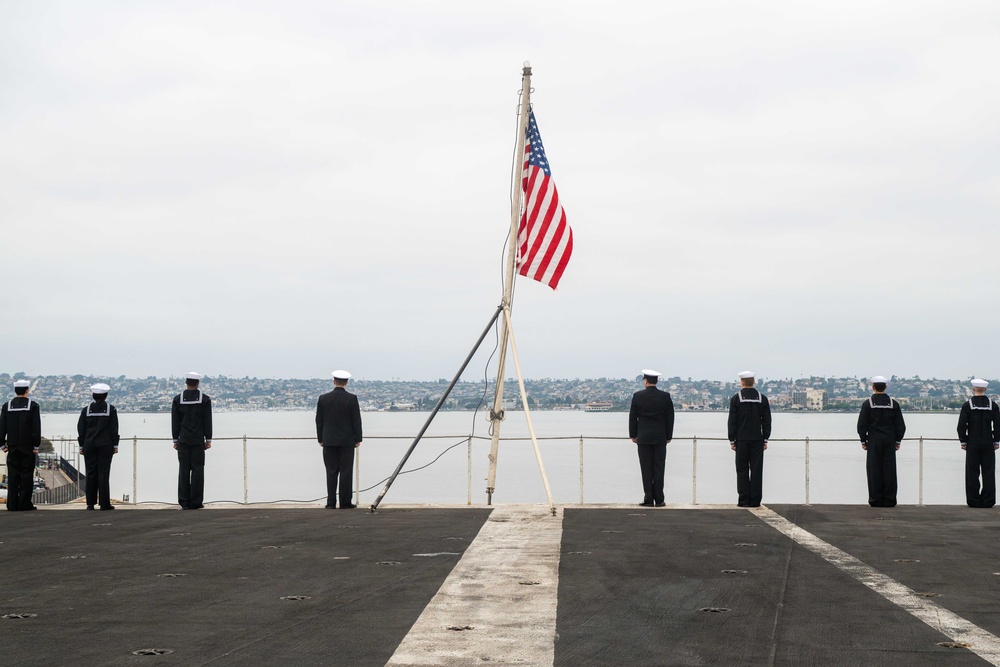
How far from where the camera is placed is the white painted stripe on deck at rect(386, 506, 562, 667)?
16.7 ft

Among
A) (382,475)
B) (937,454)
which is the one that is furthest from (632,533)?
(937,454)

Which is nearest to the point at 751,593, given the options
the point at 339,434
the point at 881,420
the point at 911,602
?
the point at 911,602

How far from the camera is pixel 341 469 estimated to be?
12938 millimetres

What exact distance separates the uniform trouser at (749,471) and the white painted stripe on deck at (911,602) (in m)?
3.05

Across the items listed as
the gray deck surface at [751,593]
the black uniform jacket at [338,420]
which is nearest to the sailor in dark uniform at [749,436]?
the gray deck surface at [751,593]

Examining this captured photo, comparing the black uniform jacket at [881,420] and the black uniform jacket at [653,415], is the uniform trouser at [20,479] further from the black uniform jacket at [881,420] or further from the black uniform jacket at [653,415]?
the black uniform jacket at [881,420]

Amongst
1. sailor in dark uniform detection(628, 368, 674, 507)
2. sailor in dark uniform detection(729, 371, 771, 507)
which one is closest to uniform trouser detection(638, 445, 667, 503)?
sailor in dark uniform detection(628, 368, 674, 507)

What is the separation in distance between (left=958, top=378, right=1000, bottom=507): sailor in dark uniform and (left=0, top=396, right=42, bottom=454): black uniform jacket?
11.7 metres

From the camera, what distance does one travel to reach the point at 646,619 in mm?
5875

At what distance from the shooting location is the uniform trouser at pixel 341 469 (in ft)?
42.2

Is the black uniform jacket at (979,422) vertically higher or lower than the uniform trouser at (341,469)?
higher

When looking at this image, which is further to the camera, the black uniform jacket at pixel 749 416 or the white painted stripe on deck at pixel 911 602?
the black uniform jacket at pixel 749 416

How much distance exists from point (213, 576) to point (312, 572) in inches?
27.1

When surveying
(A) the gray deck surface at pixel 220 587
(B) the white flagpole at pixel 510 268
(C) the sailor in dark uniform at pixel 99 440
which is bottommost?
(A) the gray deck surface at pixel 220 587
